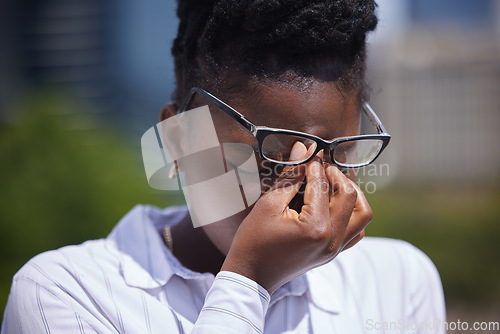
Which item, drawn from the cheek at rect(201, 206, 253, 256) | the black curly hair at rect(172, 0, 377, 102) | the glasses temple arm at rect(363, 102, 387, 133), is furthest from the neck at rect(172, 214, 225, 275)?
the glasses temple arm at rect(363, 102, 387, 133)

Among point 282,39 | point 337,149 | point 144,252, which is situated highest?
point 282,39

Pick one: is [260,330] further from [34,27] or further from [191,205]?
[34,27]

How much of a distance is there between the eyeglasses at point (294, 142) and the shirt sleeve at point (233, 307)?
16.4 inches

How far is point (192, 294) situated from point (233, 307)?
1.10ft

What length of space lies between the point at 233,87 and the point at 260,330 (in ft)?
2.65

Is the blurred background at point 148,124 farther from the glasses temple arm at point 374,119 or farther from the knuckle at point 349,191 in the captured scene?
the knuckle at point 349,191

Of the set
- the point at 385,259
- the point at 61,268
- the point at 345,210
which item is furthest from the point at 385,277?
the point at 61,268

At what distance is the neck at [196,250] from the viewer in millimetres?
2027

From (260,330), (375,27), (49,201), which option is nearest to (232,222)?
(260,330)

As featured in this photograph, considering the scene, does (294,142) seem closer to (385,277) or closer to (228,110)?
(228,110)

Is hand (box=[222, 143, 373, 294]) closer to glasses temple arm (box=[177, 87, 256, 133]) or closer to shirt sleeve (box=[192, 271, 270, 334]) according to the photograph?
shirt sleeve (box=[192, 271, 270, 334])

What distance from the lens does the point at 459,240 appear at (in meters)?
6.40

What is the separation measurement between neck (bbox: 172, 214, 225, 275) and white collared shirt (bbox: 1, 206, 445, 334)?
0.31 feet

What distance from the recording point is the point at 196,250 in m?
2.08
